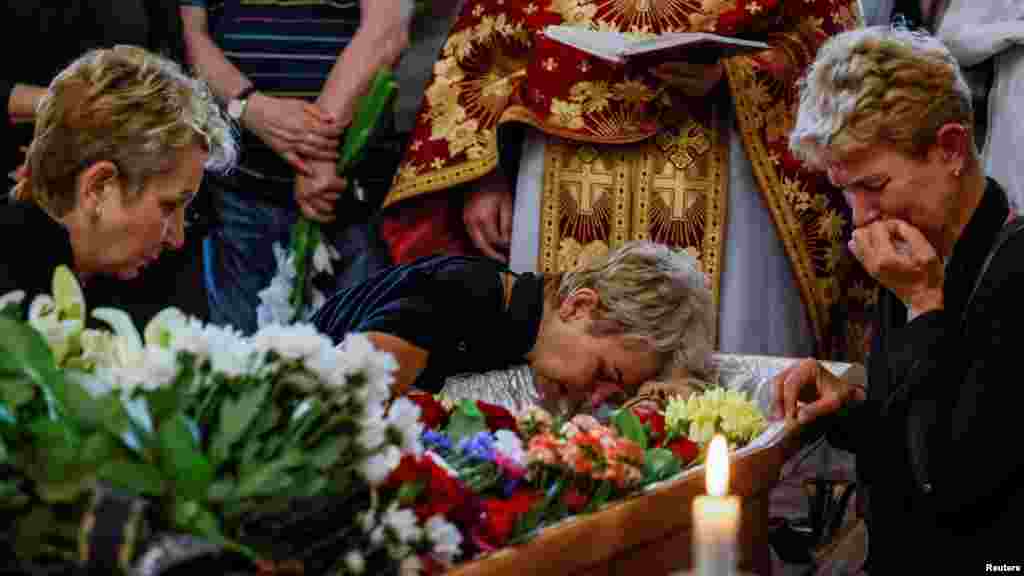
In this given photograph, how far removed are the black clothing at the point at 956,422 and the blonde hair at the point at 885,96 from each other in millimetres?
185

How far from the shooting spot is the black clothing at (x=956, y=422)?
2.90m

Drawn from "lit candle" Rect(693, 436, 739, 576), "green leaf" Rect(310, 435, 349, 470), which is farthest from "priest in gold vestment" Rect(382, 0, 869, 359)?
"lit candle" Rect(693, 436, 739, 576)

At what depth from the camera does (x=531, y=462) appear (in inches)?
103

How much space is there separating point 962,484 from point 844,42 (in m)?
0.92

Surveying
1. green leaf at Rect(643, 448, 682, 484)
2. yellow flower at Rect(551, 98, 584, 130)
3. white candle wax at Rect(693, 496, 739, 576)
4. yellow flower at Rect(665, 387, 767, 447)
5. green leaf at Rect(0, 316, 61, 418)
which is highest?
white candle wax at Rect(693, 496, 739, 576)

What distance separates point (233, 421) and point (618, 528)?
0.85 metres

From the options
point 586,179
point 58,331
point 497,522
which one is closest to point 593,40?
point 586,179

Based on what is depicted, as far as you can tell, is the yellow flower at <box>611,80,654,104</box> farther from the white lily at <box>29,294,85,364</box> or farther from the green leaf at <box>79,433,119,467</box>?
the green leaf at <box>79,433,119,467</box>

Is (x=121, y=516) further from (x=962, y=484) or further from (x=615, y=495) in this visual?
(x=962, y=484)

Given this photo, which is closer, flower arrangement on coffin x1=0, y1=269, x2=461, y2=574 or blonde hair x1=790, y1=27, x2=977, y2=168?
flower arrangement on coffin x1=0, y1=269, x2=461, y2=574

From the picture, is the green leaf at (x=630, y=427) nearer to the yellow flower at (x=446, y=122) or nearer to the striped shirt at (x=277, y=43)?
the yellow flower at (x=446, y=122)

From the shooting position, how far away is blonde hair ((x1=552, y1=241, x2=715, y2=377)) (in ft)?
12.6

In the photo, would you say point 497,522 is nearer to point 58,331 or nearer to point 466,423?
point 466,423

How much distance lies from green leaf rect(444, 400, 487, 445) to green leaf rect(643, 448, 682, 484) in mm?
292
